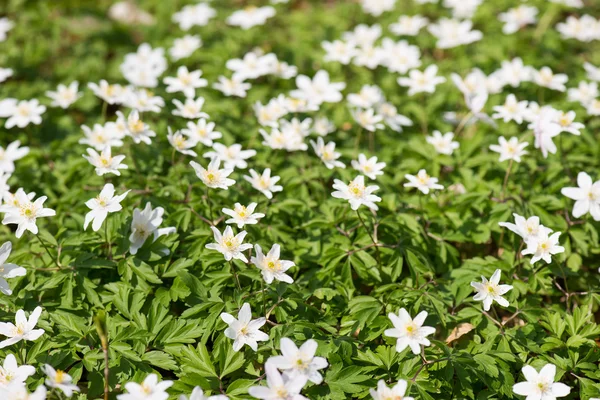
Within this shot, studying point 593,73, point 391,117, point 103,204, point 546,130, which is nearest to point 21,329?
point 103,204

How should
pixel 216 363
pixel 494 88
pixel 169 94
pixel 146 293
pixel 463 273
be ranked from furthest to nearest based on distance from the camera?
pixel 169 94
pixel 494 88
pixel 463 273
pixel 146 293
pixel 216 363

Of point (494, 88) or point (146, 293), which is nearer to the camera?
point (146, 293)

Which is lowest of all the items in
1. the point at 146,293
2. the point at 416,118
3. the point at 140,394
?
the point at 416,118

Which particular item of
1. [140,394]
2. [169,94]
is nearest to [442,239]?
[140,394]

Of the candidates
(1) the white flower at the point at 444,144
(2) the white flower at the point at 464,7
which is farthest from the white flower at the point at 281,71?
(2) the white flower at the point at 464,7

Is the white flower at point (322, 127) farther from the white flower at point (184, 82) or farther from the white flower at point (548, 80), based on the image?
the white flower at point (548, 80)

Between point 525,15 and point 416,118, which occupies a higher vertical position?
point 525,15

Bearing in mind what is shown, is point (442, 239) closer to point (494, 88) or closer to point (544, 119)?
point (544, 119)

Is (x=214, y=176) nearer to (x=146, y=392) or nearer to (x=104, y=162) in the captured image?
(x=104, y=162)
